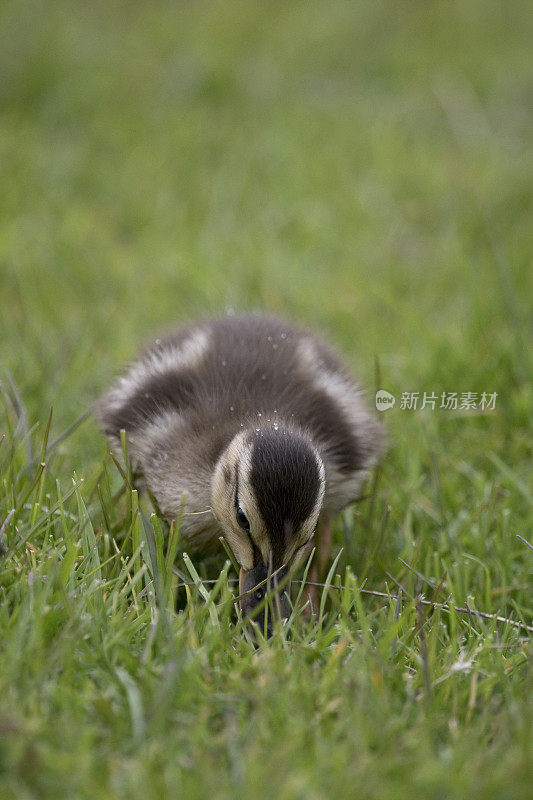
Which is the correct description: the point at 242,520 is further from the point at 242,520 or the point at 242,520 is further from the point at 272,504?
the point at 272,504

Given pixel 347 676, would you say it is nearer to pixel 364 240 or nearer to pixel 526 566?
pixel 526 566

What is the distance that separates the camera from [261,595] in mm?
2246

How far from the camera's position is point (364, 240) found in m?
5.11

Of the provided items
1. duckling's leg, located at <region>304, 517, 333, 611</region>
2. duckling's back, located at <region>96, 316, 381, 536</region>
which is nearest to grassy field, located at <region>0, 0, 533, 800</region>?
duckling's leg, located at <region>304, 517, 333, 611</region>

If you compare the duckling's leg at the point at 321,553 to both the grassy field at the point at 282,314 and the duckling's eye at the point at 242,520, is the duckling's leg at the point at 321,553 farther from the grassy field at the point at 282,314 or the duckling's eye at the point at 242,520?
the duckling's eye at the point at 242,520

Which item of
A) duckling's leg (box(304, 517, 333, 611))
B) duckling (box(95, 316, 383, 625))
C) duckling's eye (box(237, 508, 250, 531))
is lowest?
duckling's leg (box(304, 517, 333, 611))

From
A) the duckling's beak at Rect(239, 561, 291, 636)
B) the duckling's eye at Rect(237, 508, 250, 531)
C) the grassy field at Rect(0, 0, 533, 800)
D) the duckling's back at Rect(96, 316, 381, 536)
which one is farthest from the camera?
the duckling's back at Rect(96, 316, 381, 536)

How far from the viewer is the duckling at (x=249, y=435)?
2.23 metres

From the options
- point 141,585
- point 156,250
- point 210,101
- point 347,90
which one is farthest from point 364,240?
point 141,585

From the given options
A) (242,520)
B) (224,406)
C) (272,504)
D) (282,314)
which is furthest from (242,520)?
(282,314)

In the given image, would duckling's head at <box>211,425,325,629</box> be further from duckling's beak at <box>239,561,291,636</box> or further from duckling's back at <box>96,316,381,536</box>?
duckling's back at <box>96,316,381,536</box>

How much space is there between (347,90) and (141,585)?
581 cm

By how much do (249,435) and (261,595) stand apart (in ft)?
1.33

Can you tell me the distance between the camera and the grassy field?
1654mm
